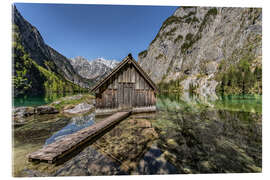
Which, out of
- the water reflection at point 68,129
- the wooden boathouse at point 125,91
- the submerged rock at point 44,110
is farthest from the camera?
the submerged rock at point 44,110

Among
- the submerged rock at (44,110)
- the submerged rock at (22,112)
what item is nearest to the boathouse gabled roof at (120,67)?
the submerged rock at (44,110)

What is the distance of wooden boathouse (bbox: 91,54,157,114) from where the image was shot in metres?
9.11

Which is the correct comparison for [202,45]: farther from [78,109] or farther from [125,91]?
[78,109]

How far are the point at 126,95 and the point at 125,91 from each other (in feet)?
1.31

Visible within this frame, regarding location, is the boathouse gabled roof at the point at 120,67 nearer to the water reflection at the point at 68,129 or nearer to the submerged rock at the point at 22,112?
the water reflection at the point at 68,129

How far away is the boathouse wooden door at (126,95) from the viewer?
9.55 meters

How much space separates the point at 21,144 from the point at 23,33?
468ft

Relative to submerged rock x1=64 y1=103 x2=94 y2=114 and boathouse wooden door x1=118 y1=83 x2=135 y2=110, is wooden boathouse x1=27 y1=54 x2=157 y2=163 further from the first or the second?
submerged rock x1=64 y1=103 x2=94 y2=114

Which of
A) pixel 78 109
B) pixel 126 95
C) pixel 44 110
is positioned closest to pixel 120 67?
pixel 126 95

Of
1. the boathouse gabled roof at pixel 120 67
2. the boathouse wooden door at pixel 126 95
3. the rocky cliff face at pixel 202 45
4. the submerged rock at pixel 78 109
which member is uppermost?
the rocky cliff face at pixel 202 45

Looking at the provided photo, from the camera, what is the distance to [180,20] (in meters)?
127

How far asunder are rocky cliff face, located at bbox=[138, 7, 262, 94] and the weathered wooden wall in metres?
47.7

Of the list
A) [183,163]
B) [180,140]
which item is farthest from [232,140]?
[183,163]
